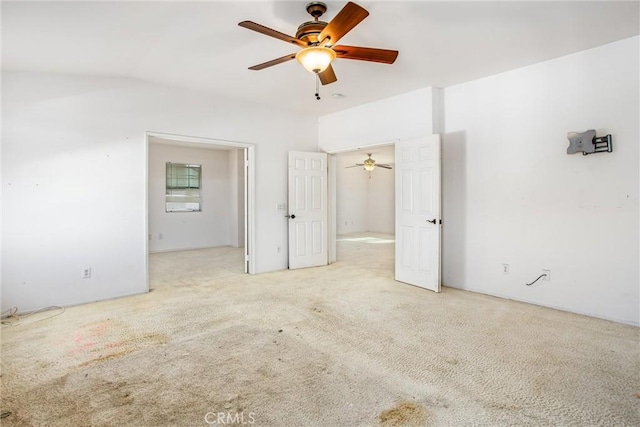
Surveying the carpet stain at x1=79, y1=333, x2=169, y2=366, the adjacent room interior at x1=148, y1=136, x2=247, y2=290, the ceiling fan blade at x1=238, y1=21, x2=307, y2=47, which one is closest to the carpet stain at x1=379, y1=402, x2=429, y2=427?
the carpet stain at x1=79, y1=333, x2=169, y2=366

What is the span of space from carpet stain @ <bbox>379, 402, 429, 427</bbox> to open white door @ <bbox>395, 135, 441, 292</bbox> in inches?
98.9

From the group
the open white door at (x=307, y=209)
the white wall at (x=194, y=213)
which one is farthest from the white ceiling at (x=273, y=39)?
the white wall at (x=194, y=213)

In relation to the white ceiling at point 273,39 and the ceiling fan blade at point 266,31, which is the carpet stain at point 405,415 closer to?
the ceiling fan blade at point 266,31

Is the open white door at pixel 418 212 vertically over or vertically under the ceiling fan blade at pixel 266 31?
under

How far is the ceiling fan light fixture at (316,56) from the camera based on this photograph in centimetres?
255

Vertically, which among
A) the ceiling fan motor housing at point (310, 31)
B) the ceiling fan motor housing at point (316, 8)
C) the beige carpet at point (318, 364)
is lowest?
the beige carpet at point (318, 364)

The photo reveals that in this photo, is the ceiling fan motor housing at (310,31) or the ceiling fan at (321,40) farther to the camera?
the ceiling fan motor housing at (310,31)

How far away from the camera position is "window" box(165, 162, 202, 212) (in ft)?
26.1

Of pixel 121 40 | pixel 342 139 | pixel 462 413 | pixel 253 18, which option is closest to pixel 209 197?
pixel 342 139

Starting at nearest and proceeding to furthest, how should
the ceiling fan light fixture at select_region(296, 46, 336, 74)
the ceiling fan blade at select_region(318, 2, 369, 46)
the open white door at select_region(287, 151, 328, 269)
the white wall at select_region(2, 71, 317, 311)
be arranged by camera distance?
the ceiling fan blade at select_region(318, 2, 369, 46) < the ceiling fan light fixture at select_region(296, 46, 336, 74) < the white wall at select_region(2, 71, 317, 311) < the open white door at select_region(287, 151, 328, 269)

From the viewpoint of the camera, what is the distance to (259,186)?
5445 millimetres

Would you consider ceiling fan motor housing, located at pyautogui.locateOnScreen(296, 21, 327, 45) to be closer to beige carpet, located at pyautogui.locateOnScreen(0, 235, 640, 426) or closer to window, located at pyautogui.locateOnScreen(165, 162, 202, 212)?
beige carpet, located at pyautogui.locateOnScreen(0, 235, 640, 426)

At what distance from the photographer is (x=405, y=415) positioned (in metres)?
1.90

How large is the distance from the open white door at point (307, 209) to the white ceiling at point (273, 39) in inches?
67.0
